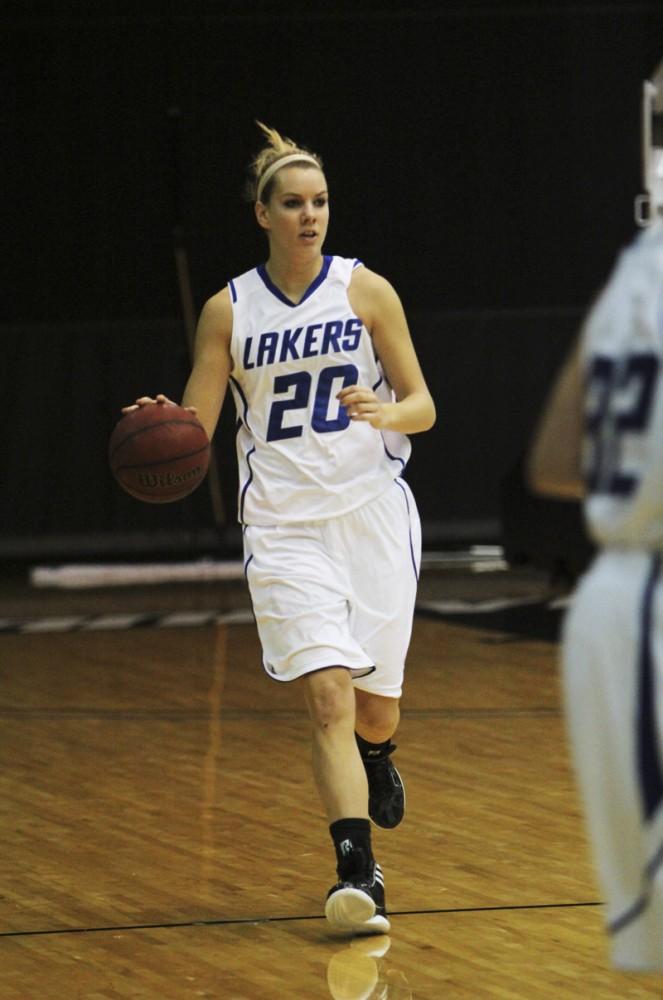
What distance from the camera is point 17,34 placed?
596 inches

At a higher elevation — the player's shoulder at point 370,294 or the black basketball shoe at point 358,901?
the player's shoulder at point 370,294

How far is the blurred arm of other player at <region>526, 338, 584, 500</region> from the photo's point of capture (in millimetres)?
2199

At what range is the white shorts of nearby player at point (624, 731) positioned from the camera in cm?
208

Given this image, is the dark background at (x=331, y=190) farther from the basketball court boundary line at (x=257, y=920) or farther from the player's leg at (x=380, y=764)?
the basketball court boundary line at (x=257, y=920)

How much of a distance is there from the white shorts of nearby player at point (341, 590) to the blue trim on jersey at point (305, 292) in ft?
1.69

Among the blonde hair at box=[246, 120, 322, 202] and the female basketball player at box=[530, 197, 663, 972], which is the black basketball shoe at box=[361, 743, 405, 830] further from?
the female basketball player at box=[530, 197, 663, 972]

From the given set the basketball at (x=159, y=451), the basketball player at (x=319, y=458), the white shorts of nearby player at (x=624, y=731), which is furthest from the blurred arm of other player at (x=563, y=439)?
the basketball at (x=159, y=451)

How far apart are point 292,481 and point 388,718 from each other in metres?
0.70

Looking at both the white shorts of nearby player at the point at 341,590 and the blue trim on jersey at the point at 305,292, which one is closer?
the white shorts of nearby player at the point at 341,590

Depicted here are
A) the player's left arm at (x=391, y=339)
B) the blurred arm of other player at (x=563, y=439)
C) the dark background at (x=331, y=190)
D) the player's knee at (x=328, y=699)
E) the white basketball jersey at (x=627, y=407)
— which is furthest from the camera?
the dark background at (x=331, y=190)

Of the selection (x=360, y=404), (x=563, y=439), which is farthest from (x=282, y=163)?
(x=563, y=439)

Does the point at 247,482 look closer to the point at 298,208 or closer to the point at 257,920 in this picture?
the point at 298,208

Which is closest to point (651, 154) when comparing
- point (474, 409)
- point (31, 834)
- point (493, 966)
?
point (474, 409)

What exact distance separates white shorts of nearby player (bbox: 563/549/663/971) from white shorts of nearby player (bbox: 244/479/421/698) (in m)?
2.07
